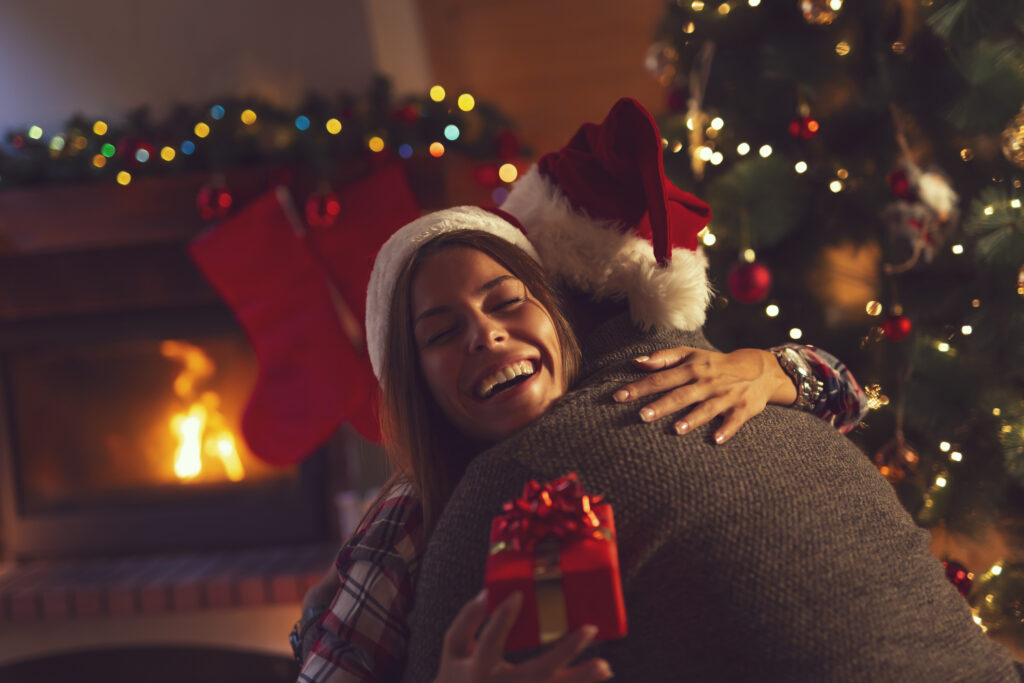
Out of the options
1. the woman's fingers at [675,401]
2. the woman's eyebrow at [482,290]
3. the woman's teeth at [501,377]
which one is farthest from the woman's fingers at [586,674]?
the woman's eyebrow at [482,290]

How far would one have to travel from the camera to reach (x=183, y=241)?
2.50 m

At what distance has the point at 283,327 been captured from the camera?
89.3 inches

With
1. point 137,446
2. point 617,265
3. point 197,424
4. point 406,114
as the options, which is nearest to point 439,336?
point 617,265

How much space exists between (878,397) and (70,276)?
2.46 meters

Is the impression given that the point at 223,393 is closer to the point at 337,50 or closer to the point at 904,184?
the point at 337,50

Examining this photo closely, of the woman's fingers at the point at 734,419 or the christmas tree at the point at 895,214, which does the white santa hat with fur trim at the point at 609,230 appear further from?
the christmas tree at the point at 895,214

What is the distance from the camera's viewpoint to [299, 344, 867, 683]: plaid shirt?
93cm

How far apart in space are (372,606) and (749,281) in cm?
93

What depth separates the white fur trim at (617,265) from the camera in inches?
41.1

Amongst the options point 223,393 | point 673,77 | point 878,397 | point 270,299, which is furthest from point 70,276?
point 878,397

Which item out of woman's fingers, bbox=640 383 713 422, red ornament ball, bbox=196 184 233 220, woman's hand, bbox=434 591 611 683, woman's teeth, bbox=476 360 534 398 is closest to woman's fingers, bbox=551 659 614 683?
woman's hand, bbox=434 591 611 683

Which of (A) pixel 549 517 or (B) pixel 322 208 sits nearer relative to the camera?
(A) pixel 549 517

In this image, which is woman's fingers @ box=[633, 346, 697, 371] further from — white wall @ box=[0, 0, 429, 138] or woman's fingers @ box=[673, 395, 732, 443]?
white wall @ box=[0, 0, 429, 138]

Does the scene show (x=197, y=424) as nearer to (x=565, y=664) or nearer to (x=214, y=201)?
(x=214, y=201)
